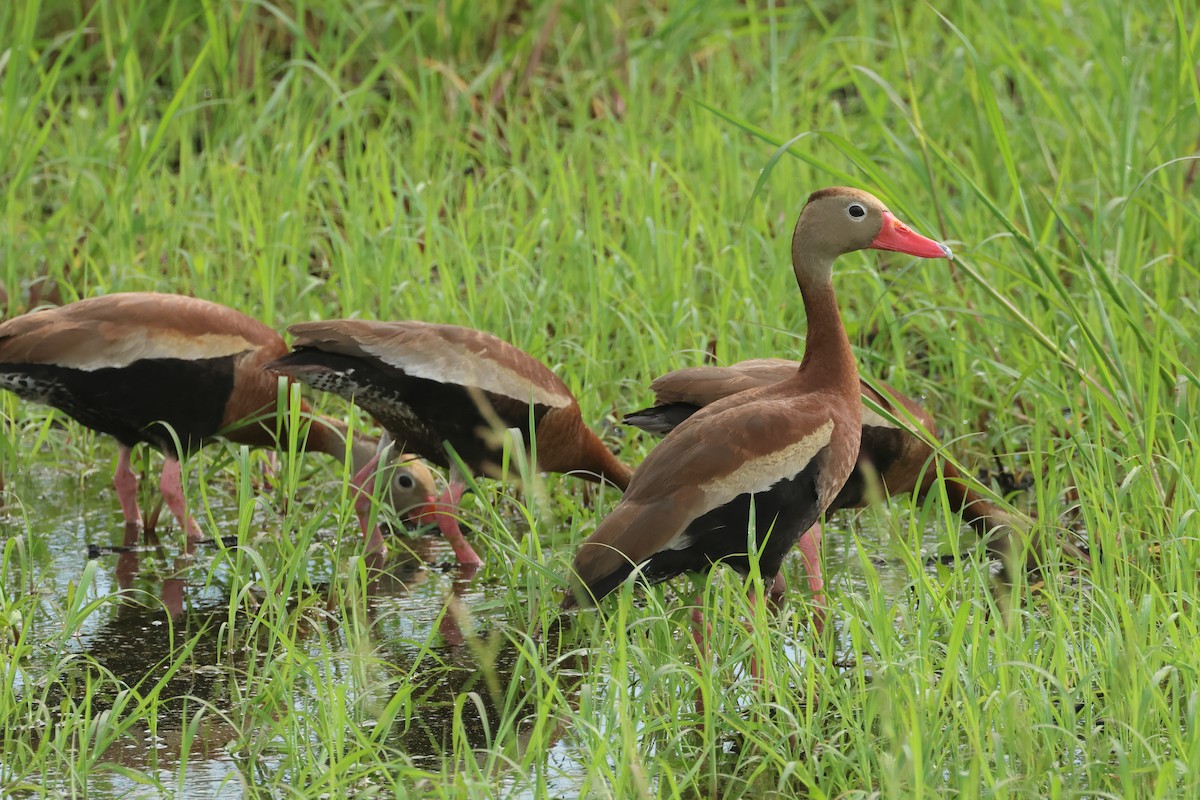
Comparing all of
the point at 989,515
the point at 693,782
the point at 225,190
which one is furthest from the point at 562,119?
the point at 693,782

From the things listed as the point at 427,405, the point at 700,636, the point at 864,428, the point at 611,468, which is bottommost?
the point at 700,636

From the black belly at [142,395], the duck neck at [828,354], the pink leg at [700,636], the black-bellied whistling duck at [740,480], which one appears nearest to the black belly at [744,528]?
the black-bellied whistling duck at [740,480]

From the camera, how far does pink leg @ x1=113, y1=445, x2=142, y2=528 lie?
552cm

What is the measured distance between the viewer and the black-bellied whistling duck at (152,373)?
5211mm

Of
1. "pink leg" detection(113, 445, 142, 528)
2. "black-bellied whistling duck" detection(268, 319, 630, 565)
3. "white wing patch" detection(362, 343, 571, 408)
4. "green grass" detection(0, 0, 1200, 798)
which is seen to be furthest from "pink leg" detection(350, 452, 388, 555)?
"pink leg" detection(113, 445, 142, 528)

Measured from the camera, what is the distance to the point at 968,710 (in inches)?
131

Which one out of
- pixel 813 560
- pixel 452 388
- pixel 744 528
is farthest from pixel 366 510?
pixel 744 528

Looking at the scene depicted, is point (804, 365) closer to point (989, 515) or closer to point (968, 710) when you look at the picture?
point (989, 515)

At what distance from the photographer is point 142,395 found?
17.6 feet

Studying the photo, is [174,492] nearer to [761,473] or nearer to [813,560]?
[813,560]

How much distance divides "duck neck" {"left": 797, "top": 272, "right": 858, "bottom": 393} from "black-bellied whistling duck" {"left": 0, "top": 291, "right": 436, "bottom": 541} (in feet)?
4.92

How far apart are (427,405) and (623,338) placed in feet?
3.26

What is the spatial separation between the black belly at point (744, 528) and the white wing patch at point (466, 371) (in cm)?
104

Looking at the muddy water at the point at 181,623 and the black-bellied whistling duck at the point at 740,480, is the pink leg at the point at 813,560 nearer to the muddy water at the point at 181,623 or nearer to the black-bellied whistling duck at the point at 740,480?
the muddy water at the point at 181,623
